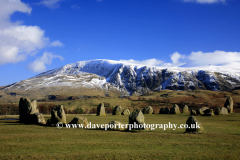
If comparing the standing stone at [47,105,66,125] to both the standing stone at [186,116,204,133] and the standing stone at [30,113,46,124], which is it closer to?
the standing stone at [30,113,46,124]

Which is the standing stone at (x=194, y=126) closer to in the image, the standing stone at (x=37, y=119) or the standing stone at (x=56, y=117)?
the standing stone at (x=56, y=117)

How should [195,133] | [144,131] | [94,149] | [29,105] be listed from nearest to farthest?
[94,149] < [195,133] < [144,131] < [29,105]

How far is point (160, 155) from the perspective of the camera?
11773mm

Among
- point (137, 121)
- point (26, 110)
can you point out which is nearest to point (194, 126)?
point (137, 121)

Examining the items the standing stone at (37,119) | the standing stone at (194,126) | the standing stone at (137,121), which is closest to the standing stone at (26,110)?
the standing stone at (37,119)

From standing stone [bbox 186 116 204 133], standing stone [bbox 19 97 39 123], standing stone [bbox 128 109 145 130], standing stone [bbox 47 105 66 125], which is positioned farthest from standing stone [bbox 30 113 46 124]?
standing stone [bbox 186 116 204 133]

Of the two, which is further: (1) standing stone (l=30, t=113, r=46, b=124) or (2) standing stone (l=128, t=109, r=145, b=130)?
(1) standing stone (l=30, t=113, r=46, b=124)

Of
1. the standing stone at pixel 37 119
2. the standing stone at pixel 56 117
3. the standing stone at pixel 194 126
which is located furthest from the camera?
the standing stone at pixel 37 119

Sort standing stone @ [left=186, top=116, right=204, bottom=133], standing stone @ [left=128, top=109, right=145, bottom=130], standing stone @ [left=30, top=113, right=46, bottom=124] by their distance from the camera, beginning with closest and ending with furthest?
standing stone @ [left=186, top=116, right=204, bottom=133], standing stone @ [left=128, top=109, right=145, bottom=130], standing stone @ [left=30, top=113, right=46, bottom=124]

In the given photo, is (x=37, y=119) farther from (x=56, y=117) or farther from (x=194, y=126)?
(x=194, y=126)

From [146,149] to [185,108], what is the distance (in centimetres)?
4456

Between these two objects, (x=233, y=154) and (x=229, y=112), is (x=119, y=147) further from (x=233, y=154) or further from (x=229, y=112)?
(x=229, y=112)

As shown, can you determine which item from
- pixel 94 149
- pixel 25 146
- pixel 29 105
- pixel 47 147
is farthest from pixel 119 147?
pixel 29 105

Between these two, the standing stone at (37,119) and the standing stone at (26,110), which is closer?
the standing stone at (37,119)
